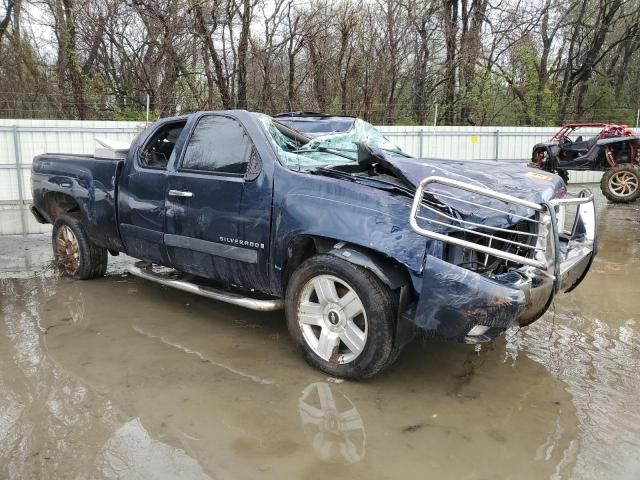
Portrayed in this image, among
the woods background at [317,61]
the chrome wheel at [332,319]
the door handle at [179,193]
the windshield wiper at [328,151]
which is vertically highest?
the woods background at [317,61]

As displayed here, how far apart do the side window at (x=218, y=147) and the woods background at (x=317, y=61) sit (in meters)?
12.6

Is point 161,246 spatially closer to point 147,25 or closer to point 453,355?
point 453,355

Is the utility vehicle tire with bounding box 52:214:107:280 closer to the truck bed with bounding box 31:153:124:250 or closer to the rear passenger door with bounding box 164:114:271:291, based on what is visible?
the truck bed with bounding box 31:153:124:250

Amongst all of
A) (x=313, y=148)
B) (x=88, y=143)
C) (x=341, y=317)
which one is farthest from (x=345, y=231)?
(x=88, y=143)

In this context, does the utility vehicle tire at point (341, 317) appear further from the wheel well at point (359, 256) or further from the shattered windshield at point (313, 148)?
the shattered windshield at point (313, 148)

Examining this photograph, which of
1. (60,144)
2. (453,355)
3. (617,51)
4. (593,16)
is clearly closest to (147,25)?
(60,144)

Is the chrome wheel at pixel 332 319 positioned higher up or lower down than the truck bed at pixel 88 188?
lower down

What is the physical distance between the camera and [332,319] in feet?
11.2

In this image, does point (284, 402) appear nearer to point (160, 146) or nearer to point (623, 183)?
point (160, 146)

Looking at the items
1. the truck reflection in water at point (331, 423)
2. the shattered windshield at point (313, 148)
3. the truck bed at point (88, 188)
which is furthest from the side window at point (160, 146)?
the truck reflection in water at point (331, 423)

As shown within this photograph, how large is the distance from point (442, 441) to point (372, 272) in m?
0.98

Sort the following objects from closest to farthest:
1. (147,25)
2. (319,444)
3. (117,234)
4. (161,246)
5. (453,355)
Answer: (319,444), (453,355), (161,246), (117,234), (147,25)

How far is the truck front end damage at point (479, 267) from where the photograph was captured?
291cm

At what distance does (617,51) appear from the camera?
2503 centimetres
